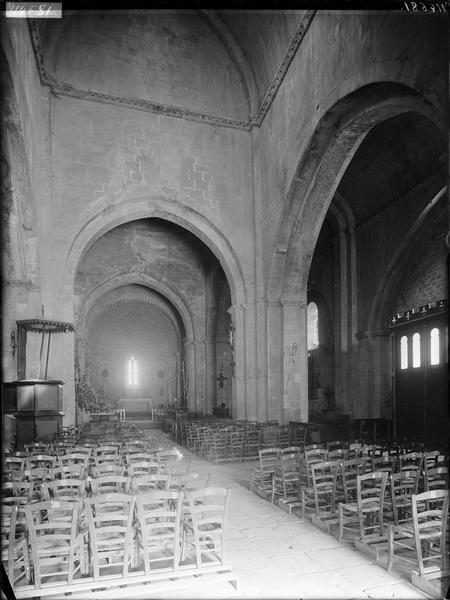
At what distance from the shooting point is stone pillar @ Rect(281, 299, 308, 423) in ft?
54.7

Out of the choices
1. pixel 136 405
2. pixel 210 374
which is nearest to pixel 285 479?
pixel 210 374

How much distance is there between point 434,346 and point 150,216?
33.9 ft

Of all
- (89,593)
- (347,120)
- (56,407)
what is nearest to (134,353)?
(56,407)

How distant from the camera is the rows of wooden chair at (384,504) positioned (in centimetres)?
482

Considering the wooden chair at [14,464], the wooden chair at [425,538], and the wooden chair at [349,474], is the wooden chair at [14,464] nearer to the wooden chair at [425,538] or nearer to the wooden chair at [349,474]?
the wooden chair at [349,474]

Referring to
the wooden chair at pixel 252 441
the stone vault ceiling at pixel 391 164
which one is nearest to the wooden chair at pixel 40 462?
the wooden chair at pixel 252 441

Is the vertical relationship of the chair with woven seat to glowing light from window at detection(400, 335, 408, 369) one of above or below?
below

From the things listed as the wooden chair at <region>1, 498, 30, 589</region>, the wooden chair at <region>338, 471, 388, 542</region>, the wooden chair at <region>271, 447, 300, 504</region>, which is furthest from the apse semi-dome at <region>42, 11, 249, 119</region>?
the wooden chair at <region>338, 471, 388, 542</region>

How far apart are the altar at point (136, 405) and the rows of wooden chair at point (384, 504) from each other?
19.5 meters

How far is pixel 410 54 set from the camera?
8.88 m

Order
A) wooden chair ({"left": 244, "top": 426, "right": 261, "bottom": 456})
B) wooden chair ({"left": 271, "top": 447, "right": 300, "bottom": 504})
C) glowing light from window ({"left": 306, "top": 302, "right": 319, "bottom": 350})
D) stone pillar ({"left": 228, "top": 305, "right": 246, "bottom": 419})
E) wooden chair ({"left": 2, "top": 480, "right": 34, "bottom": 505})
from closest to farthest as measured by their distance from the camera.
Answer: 1. wooden chair ({"left": 2, "top": 480, "right": 34, "bottom": 505})
2. wooden chair ({"left": 271, "top": 447, "right": 300, "bottom": 504})
3. wooden chair ({"left": 244, "top": 426, "right": 261, "bottom": 456})
4. stone pillar ({"left": 228, "top": 305, "right": 246, "bottom": 419})
5. glowing light from window ({"left": 306, "top": 302, "right": 319, "bottom": 350})

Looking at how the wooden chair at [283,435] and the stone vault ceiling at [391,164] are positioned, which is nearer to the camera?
the wooden chair at [283,435]

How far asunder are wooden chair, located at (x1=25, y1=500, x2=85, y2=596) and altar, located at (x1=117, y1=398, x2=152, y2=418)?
23.6 m

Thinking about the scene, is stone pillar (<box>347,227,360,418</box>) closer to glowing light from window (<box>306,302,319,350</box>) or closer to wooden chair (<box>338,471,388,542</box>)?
glowing light from window (<box>306,302,319,350</box>)
